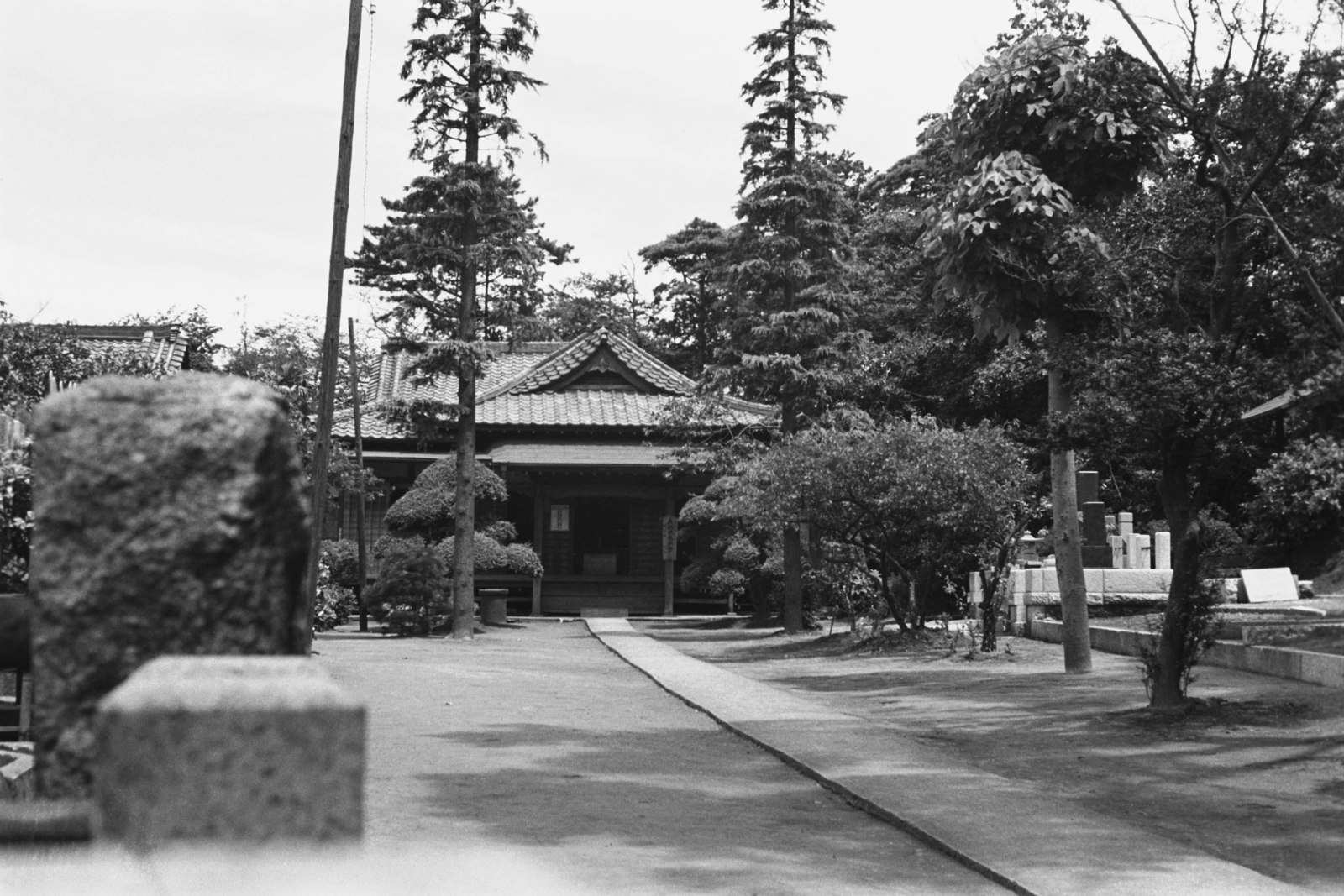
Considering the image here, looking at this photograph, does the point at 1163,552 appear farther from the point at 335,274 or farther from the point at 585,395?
the point at 585,395

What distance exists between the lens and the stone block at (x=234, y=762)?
7.00ft

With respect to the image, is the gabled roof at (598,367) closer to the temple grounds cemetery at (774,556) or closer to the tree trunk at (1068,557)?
the temple grounds cemetery at (774,556)

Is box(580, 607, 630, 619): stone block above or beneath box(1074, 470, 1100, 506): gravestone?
beneath

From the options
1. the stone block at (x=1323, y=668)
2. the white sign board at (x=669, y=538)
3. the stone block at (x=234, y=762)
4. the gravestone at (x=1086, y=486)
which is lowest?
the stone block at (x=1323, y=668)

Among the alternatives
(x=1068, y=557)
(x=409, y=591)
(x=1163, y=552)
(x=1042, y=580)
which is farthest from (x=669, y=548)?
(x=1068, y=557)

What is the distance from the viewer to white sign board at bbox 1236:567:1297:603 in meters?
24.7

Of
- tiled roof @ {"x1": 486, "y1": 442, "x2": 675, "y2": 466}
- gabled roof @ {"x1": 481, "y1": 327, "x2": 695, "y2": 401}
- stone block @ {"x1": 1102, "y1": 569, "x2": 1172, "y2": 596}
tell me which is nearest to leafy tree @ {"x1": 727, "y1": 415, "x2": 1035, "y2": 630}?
stone block @ {"x1": 1102, "y1": 569, "x2": 1172, "y2": 596}

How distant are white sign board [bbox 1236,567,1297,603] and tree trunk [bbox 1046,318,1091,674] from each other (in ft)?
22.1

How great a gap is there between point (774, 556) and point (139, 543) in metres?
30.1

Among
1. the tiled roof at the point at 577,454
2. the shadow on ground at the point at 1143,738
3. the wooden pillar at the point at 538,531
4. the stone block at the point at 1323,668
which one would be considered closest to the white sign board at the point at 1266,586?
the shadow on ground at the point at 1143,738

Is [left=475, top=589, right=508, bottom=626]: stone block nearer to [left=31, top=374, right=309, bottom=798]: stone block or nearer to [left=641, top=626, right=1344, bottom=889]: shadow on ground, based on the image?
[left=641, top=626, right=1344, bottom=889]: shadow on ground

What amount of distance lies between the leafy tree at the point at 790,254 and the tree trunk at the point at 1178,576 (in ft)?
49.8

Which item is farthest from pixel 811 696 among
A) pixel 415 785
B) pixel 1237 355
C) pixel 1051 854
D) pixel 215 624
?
pixel 215 624

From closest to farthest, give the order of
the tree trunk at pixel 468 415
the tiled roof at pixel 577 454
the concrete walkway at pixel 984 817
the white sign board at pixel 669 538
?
the concrete walkway at pixel 984 817 → the tree trunk at pixel 468 415 → the tiled roof at pixel 577 454 → the white sign board at pixel 669 538
